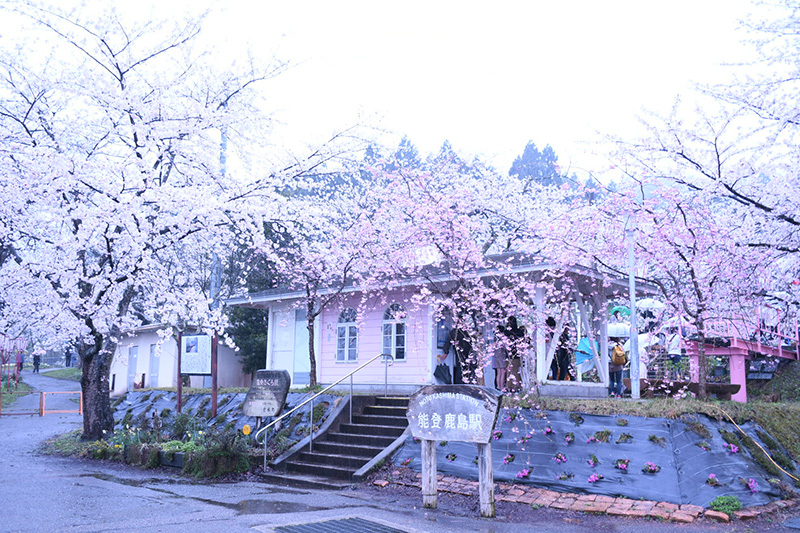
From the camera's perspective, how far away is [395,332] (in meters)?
17.0

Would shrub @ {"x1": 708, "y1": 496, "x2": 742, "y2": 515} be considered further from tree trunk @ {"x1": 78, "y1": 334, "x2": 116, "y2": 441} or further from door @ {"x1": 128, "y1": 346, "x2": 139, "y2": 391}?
door @ {"x1": 128, "y1": 346, "x2": 139, "y2": 391}

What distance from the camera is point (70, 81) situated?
11914 millimetres

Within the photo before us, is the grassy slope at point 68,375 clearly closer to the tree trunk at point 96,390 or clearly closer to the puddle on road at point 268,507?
the tree trunk at point 96,390

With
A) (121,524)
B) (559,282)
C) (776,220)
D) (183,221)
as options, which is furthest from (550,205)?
(121,524)

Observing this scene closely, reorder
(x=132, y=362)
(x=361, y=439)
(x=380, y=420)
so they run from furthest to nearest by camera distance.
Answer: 1. (x=132, y=362)
2. (x=380, y=420)
3. (x=361, y=439)

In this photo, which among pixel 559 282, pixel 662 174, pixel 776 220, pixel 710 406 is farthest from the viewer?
pixel 559 282

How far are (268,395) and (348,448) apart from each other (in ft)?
6.23

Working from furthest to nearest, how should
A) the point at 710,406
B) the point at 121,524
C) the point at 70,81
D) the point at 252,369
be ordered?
the point at 252,369, the point at 70,81, the point at 710,406, the point at 121,524

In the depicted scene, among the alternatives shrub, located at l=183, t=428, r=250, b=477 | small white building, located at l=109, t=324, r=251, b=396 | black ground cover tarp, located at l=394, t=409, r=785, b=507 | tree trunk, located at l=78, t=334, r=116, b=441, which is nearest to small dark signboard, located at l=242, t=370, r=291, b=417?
shrub, located at l=183, t=428, r=250, b=477

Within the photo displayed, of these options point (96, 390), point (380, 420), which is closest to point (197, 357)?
point (96, 390)

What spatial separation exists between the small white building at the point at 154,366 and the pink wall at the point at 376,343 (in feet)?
25.0

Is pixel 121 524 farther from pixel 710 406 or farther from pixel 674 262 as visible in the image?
pixel 674 262

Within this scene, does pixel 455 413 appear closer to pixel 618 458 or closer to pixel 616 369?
pixel 618 458

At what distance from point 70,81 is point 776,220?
13.0 metres
